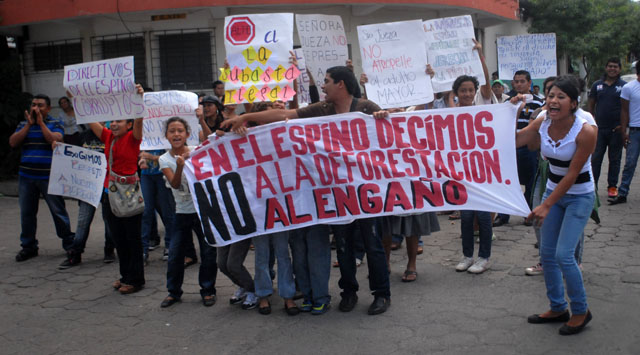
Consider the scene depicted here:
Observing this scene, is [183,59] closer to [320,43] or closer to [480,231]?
[320,43]

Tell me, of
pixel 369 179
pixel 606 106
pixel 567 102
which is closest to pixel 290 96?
pixel 369 179

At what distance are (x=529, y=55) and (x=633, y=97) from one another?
7.27 ft

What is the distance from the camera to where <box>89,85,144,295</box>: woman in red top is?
18.6 ft

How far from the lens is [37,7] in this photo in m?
13.4

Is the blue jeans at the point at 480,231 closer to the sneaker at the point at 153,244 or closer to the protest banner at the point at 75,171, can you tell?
the sneaker at the point at 153,244

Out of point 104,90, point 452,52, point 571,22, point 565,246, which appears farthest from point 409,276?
point 571,22

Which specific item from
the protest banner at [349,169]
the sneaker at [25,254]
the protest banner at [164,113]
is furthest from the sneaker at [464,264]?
the sneaker at [25,254]

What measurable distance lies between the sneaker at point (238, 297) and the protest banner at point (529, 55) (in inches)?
267

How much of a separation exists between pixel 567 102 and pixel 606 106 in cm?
533

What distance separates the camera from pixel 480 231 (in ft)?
19.1

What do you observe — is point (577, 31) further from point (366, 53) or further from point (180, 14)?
point (366, 53)

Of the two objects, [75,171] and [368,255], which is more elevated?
[75,171]

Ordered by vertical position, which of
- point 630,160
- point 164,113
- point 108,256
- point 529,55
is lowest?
point 108,256

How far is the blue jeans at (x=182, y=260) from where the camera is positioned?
5262 millimetres
